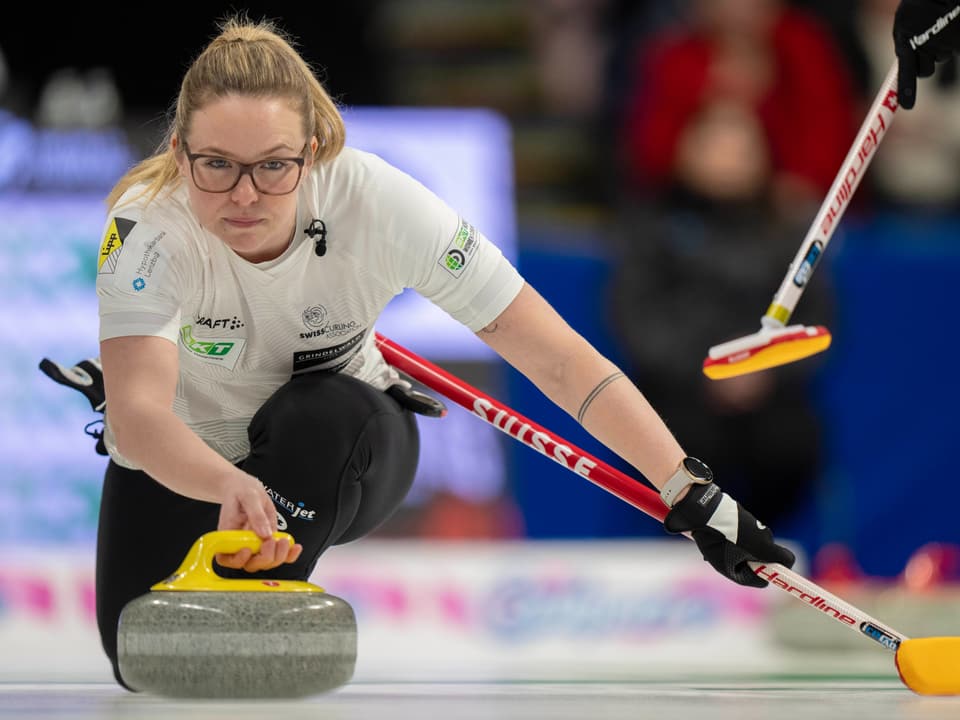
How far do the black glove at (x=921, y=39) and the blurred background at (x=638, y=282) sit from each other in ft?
7.88

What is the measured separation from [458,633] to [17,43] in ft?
10.8

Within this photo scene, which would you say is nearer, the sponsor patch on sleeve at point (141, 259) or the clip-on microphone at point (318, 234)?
the sponsor patch on sleeve at point (141, 259)

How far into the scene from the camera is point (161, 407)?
281 cm

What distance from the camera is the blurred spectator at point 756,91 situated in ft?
23.5

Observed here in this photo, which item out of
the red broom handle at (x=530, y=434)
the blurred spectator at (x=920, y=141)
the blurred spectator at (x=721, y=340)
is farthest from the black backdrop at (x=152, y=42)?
the red broom handle at (x=530, y=434)

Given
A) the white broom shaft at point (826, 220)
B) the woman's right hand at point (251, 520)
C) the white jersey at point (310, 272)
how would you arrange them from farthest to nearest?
1. the white broom shaft at point (826, 220)
2. the white jersey at point (310, 272)
3. the woman's right hand at point (251, 520)

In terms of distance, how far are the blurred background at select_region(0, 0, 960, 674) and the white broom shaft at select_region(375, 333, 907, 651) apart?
2.08m

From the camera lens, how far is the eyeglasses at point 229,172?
2871 millimetres

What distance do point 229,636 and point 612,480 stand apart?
102cm

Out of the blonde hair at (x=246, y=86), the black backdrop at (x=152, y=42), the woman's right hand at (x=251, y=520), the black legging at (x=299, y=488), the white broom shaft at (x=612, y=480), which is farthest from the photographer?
the black backdrop at (x=152, y=42)

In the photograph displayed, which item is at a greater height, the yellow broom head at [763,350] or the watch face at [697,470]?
the yellow broom head at [763,350]

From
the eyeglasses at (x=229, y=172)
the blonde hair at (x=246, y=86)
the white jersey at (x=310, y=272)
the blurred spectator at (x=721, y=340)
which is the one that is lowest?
the blurred spectator at (x=721, y=340)

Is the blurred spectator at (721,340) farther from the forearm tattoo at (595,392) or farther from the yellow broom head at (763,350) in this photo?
the forearm tattoo at (595,392)

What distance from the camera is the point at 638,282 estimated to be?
21.7ft
